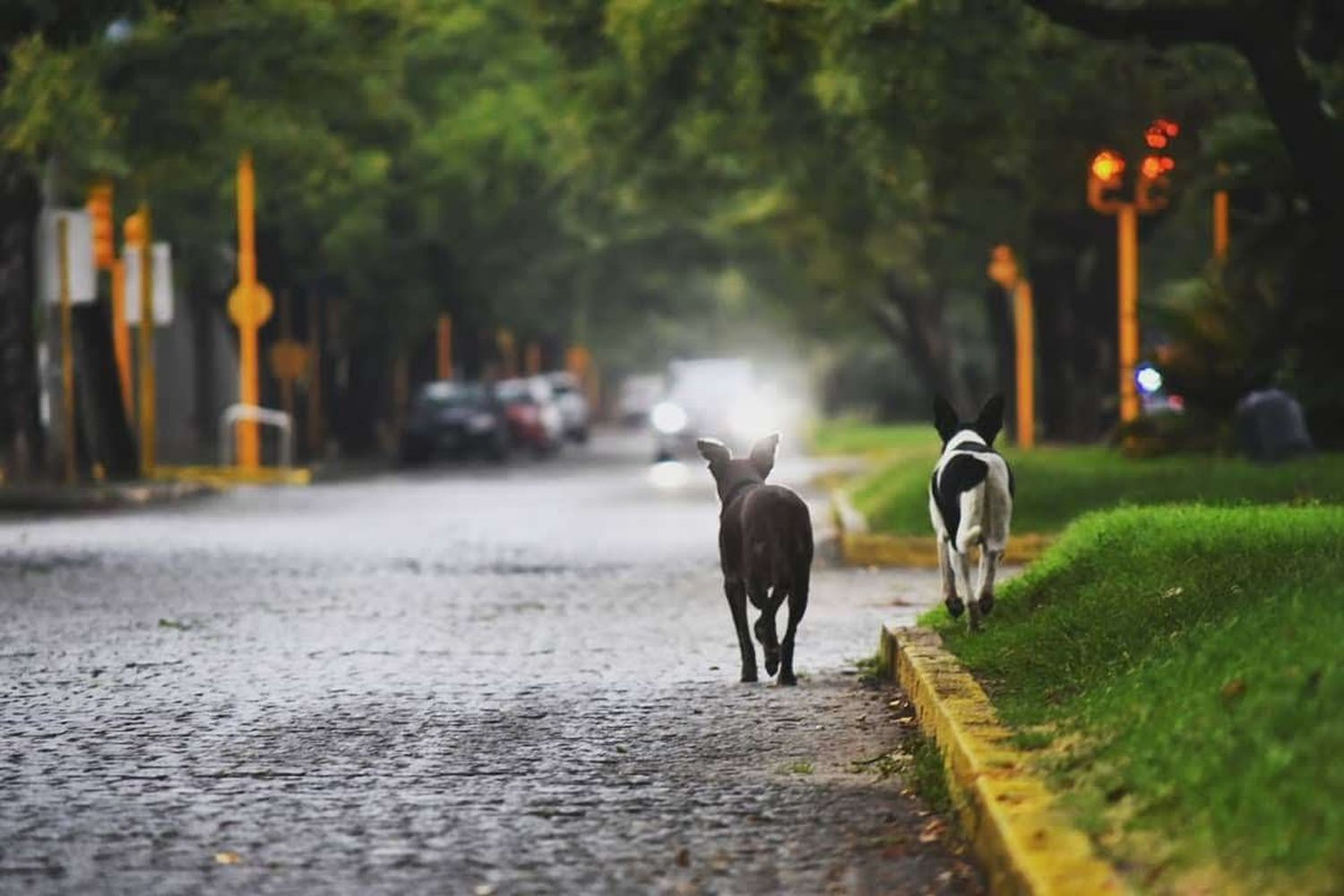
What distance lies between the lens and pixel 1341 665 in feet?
25.4

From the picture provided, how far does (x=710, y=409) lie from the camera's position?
53.0 metres

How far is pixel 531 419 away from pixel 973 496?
4966 cm

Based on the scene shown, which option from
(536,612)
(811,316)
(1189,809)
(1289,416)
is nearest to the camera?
(1189,809)

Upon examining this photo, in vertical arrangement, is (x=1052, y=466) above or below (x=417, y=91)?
below

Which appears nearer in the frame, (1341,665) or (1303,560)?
(1341,665)

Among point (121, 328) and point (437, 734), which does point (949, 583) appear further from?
point (121, 328)

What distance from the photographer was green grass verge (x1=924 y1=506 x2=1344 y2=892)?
6.69 m

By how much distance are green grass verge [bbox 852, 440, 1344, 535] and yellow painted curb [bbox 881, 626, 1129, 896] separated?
8.46m

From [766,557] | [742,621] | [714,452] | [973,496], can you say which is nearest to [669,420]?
[714,452]

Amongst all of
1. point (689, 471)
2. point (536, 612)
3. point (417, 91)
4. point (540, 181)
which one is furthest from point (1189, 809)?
point (540, 181)

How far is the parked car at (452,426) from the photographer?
53.4m

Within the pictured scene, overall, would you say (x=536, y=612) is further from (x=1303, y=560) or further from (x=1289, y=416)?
(x=1289, y=416)

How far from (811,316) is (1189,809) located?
64676mm

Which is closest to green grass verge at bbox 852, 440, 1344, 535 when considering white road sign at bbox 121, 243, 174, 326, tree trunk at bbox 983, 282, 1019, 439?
white road sign at bbox 121, 243, 174, 326
